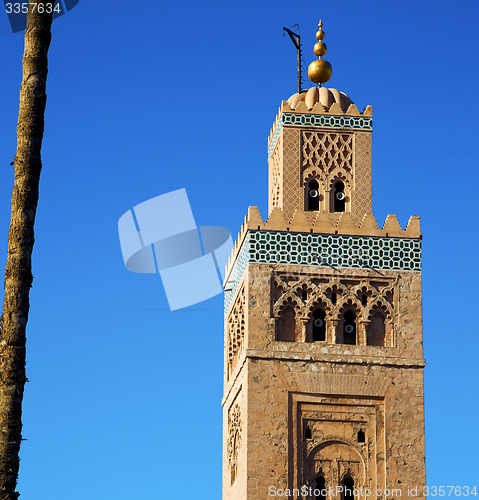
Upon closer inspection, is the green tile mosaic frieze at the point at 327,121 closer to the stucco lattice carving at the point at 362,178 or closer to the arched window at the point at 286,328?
the stucco lattice carving at the point at 362,178

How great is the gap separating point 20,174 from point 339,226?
10928 millimetres

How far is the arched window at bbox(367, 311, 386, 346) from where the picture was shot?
21.8 metres

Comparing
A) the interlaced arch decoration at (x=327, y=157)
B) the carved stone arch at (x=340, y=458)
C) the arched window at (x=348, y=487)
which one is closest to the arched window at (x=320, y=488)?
the carved stone arch at (x=340, y=458)

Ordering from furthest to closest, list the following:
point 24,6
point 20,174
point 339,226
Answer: point 339,226, point 24,6, point 20,174

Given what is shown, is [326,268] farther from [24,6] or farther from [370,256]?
[24,6]

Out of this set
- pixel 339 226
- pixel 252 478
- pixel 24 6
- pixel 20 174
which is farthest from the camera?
pixel 339 226

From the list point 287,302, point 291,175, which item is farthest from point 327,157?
point 287,302

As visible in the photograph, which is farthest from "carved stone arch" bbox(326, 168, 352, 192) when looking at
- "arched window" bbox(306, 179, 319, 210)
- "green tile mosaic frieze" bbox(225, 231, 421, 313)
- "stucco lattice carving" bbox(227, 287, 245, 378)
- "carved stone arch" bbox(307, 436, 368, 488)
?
"carved stone arch" bbox(307, 436, 368, 488)

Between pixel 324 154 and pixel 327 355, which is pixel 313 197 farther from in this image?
pixel 327 355

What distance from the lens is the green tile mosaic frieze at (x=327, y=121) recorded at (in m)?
23.2

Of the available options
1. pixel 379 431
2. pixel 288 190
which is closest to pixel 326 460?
pixel 379 431

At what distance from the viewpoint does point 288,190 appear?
74.7ft

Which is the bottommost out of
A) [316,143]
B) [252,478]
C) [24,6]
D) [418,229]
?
[252,478]

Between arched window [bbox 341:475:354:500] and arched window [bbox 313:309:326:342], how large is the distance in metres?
2.42
